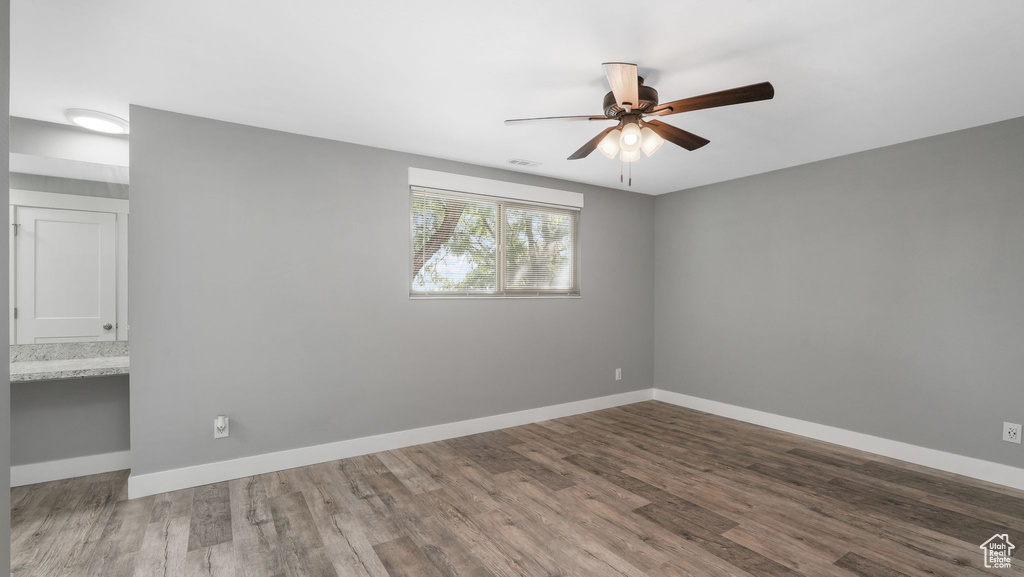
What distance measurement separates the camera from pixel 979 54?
2.19 m

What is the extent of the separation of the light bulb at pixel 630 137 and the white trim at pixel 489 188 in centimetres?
187

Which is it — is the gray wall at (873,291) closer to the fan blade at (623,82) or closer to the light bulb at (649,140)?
the light bulb at (649,140)

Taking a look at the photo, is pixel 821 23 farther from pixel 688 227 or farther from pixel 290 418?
pixel 290 418

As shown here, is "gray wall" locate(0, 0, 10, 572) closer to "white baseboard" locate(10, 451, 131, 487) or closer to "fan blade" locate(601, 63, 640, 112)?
"fan blade" locate(601, 63, 640, 112)

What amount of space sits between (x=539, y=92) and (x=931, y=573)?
10.0 feet

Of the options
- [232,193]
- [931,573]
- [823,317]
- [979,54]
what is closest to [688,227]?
[823,317]

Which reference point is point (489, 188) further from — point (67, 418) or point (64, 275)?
point (67, 418)

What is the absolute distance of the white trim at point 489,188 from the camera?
3.87 m

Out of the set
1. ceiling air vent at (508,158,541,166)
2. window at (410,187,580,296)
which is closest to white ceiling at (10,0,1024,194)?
ceiling air vent at (508,158,541,166)

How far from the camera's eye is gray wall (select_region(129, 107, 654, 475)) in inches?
114

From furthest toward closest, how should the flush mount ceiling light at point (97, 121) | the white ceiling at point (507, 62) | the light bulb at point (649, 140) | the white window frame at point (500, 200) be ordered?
the white window frame at point (500, 200) → the flush mount ceiling light at point (97, 121) → the light bulb at point (649, 140) → the white ceiling at point (507, 62)

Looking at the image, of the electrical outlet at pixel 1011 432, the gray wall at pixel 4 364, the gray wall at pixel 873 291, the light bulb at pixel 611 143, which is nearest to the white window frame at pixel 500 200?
the gray wall at pixel 873 291

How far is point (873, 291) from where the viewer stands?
371 cm

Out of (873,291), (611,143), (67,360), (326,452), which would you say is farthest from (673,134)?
(67,360)
